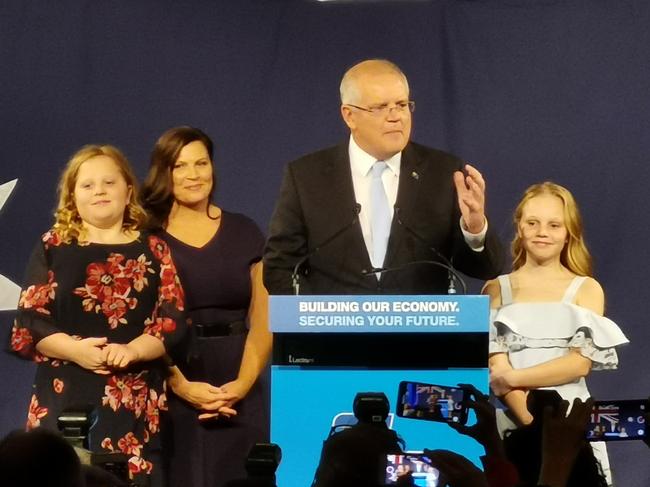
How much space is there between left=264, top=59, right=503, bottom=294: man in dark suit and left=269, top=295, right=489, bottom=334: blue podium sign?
59 centimetres

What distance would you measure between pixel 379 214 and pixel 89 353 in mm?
1274

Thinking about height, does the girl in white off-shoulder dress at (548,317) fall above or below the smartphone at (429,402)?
above

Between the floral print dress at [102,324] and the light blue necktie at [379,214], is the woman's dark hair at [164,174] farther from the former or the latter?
the light blue necktie at [379,214]

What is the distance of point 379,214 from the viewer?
17.8ft

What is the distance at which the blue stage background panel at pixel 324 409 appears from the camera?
446 cm

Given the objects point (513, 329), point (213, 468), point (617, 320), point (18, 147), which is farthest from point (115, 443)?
point (617, 320)

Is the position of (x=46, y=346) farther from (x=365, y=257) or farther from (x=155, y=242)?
(x=365, y=257)

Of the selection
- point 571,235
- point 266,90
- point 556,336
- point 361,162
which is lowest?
point 556,336

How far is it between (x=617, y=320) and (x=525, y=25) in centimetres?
141

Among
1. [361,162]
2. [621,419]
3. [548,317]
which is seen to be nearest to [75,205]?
[361,162]

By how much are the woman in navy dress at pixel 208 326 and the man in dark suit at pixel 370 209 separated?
353 millimetres

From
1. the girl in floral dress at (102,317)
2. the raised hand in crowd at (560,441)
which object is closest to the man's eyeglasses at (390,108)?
the girl in floral dress at (102,317)

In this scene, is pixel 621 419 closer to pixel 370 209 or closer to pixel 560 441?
pixel 560 441

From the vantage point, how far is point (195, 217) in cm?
568
